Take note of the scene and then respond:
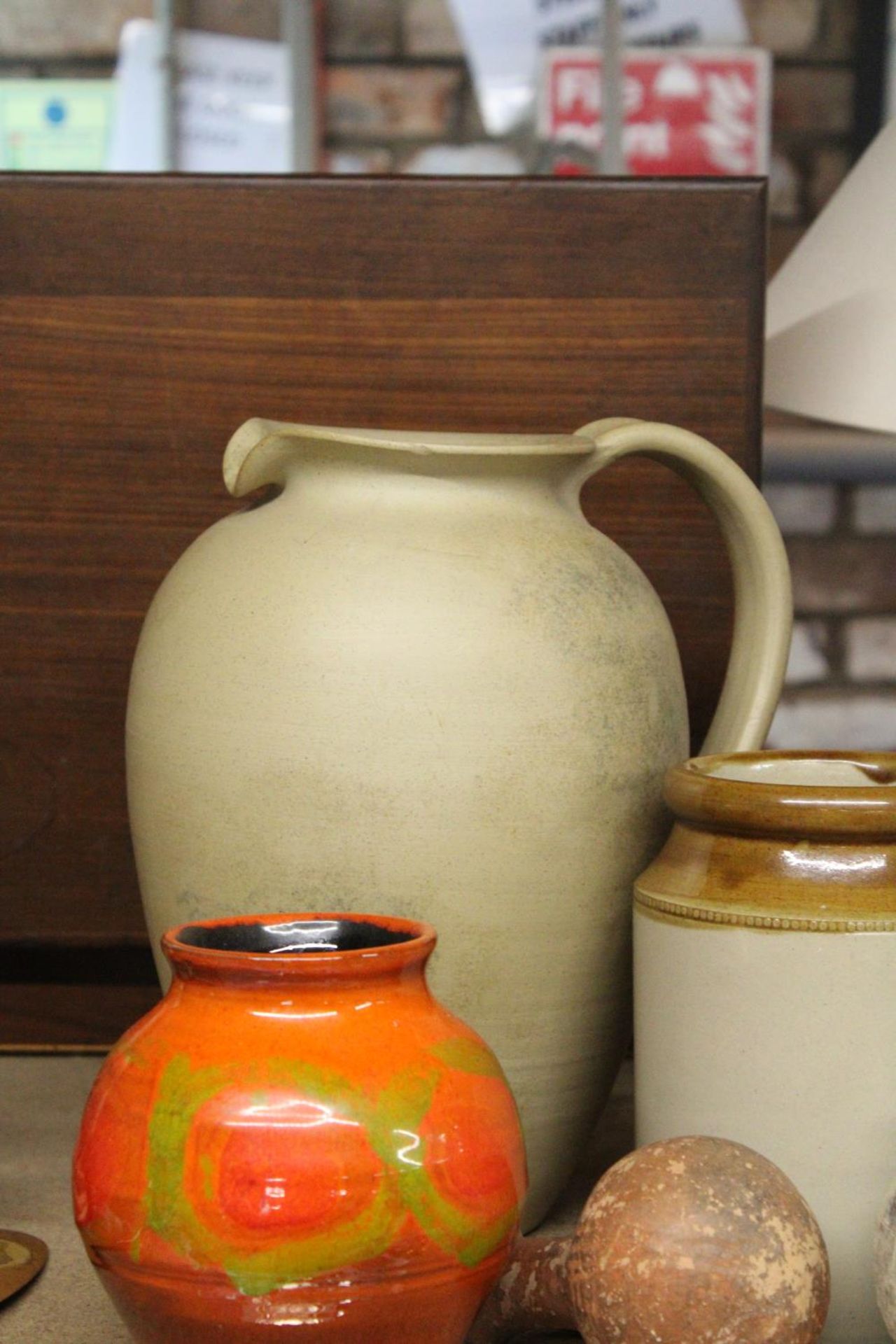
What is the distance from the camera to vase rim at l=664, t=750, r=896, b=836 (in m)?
0.70

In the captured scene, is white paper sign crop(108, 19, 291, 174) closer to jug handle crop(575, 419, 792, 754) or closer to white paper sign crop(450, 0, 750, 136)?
white paper sign crop(450, 0, 750, 136)

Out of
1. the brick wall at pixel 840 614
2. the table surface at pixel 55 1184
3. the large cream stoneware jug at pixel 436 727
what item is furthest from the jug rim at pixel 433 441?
the brick wall at pixel 840 614

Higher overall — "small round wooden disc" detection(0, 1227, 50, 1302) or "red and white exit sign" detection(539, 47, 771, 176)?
"red and white exit sign" detection(539, 47, 771, 176)

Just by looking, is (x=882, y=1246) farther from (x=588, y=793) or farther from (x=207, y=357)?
(x=207, y=357)

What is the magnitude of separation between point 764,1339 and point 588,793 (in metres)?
0.28

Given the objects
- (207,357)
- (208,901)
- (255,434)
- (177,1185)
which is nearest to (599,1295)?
(177,1185)

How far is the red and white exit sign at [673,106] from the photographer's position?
234 cm

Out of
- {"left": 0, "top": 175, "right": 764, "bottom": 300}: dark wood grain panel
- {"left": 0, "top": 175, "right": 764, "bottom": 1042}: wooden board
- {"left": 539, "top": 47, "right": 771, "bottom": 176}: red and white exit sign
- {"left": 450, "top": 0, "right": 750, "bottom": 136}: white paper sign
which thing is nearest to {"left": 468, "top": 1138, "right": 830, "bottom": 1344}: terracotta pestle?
{"left": 0, "top": 175, "right": 764, "bottom": 1042}: wooden board

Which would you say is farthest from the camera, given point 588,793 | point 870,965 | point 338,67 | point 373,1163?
point 338,67

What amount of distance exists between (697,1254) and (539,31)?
2163mm

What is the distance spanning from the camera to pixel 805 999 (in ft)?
2.26

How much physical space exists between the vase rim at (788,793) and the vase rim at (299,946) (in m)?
0.18

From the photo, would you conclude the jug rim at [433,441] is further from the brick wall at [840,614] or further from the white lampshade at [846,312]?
the brick wall at [840,614]

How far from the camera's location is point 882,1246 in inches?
25.0
